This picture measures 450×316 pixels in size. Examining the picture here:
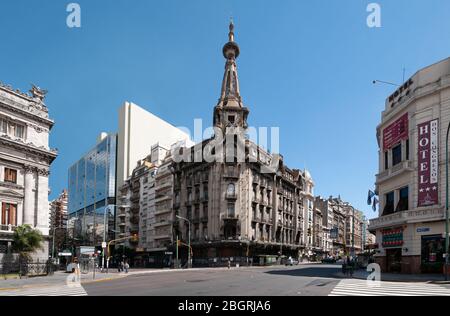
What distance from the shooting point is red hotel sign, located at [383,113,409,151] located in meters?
40.7

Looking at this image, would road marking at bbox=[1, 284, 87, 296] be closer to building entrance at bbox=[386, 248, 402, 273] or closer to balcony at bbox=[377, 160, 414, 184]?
building entrance at bbox=[386, 248, 402, 273]

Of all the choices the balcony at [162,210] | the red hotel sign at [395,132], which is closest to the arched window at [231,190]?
the balcony at [162,210]

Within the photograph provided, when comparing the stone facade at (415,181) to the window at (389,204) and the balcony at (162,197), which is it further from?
the balcony at (162,197)

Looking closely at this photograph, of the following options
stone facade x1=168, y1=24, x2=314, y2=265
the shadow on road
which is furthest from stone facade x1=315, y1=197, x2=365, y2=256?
the shadow on road

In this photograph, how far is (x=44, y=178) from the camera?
167 feet

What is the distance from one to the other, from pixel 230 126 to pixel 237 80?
41.7 feet

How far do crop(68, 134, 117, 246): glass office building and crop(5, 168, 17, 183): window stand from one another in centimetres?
7108

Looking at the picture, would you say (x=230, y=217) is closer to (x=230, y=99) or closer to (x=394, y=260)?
(x=230, y=99)

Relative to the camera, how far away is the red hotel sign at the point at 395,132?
40.7 m

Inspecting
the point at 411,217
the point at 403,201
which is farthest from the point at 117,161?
the point at 411,217

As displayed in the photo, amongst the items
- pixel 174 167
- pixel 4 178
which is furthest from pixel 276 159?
pixel 4 178

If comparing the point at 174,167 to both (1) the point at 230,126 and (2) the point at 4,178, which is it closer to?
(1) the point at 230,126

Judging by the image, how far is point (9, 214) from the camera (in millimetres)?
46344

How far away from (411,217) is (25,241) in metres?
36.4
